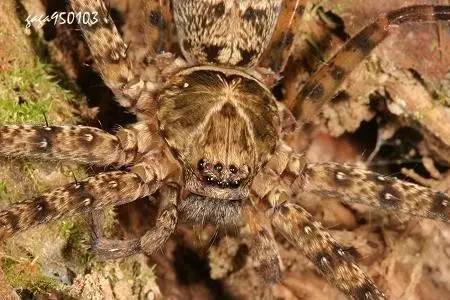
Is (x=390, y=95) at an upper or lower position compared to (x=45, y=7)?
lower

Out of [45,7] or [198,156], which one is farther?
[45,7]

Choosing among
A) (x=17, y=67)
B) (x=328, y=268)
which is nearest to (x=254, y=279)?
(x=328, y=268)

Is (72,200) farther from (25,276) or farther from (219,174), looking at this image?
(219,174)

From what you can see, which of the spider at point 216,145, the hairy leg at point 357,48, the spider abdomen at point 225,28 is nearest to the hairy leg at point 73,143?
the spider at point 216,145

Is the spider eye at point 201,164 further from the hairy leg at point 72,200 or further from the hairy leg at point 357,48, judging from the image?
the hairy leg at point 357,48

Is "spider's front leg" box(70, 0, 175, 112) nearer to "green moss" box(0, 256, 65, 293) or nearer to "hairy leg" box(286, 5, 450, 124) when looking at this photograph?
"hairy leg" box(286, 5, 450, 124)

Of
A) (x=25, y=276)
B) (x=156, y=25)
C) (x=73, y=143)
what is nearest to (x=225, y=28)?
(x=156, y=25)

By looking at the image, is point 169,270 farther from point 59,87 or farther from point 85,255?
point 59,87
